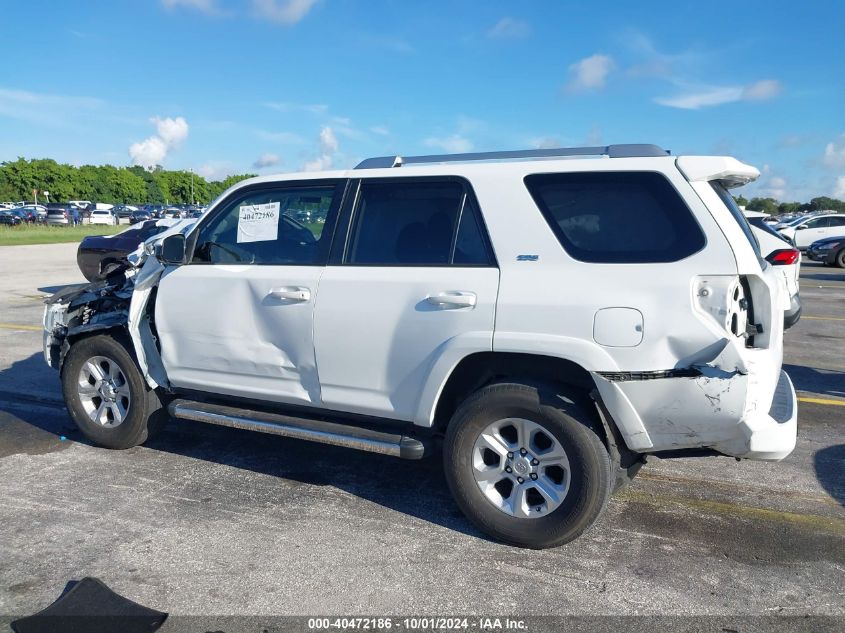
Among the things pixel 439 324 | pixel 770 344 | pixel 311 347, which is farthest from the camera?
pixel 311 347

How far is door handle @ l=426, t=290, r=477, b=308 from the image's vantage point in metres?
3.73

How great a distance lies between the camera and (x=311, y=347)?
13.8 feet

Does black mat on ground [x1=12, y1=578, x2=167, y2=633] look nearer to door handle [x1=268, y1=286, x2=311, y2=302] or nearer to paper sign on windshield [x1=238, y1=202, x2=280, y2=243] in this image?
door handle [x1=268, y1=286, x2=311, y2=302]

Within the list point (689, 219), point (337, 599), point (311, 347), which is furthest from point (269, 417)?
point (689, 219)

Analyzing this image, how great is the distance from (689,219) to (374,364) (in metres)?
1.80

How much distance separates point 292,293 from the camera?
4.21m

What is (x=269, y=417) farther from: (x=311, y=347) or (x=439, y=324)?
(x=439, y=324)

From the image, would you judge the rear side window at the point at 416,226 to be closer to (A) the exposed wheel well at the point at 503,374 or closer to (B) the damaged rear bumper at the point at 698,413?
(A) the exposed wheel well at the point at 503,374

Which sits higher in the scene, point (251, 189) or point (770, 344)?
point (251, 189)

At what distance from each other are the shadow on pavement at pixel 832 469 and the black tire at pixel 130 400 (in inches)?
176

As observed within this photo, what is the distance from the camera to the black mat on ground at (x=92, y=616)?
2.99 m

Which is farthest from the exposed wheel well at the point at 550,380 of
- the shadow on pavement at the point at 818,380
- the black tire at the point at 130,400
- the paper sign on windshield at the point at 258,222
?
the shadow on pavement at the point at 818,380

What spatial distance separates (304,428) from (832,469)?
139 inches

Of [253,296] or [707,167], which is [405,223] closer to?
[253,296]
